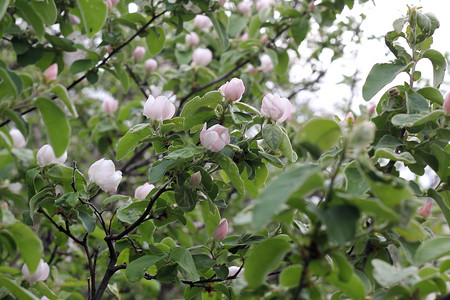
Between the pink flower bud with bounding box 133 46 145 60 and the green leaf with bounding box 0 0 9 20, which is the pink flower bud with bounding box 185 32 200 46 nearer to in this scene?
the pink flower bud with bounding box 133 46 145 60

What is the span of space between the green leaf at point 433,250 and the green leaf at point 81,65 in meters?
1.50

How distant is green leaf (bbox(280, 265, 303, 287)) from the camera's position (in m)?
0.88

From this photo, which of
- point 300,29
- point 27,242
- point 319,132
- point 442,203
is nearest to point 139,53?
point 300,29

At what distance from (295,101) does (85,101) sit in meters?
2.81

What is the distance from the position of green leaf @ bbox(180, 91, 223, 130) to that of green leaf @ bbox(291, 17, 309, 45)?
1216 millimetres

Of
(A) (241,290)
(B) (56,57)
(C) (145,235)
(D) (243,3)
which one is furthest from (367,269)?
(D) (243,3)

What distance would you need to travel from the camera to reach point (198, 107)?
127 cm

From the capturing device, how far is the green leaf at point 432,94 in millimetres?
1310

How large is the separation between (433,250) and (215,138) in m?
0.51

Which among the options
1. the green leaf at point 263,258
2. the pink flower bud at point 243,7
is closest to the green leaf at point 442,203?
the green leaf at point 263,258

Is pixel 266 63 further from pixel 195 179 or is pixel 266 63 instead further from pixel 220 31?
pixel 195 179

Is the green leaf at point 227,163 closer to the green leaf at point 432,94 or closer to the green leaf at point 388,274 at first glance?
the green leaf at point 388,274

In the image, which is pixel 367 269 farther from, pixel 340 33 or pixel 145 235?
pixel 340 33

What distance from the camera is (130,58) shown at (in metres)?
2.81
